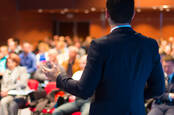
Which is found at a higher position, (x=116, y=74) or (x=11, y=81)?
(x=116, y=74)

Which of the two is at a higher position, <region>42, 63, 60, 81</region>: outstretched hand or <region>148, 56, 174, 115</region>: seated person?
<region>42, 63, 60, 81</region>: outstretched hand

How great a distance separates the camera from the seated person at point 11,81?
4.05m

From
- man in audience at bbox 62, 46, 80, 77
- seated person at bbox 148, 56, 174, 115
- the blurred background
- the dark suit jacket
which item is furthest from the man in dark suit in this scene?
the blurred background

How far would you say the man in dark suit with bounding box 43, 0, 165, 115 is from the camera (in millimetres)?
1158

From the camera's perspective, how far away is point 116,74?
117 centimetres

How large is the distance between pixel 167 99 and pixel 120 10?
235cm

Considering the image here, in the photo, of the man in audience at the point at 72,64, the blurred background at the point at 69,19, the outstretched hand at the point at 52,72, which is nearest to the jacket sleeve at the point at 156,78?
the outstretched hand at the point at 52,72

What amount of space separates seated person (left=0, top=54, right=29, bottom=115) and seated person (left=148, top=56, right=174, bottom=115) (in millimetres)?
2143

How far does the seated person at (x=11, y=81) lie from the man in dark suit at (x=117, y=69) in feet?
10.1

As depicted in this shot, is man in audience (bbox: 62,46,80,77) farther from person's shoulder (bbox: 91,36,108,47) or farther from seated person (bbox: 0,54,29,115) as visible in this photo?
person's shoulder (bbox: 91,36,108,47)

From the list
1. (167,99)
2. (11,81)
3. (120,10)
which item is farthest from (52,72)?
(11,81)

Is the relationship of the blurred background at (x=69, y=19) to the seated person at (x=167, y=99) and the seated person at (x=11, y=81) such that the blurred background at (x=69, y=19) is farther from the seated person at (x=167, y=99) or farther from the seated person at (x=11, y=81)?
the seated person at (x=11, y=81)

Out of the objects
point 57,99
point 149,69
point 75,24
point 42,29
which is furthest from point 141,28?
point 149,69

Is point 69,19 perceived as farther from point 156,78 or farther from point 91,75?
point 91,75
